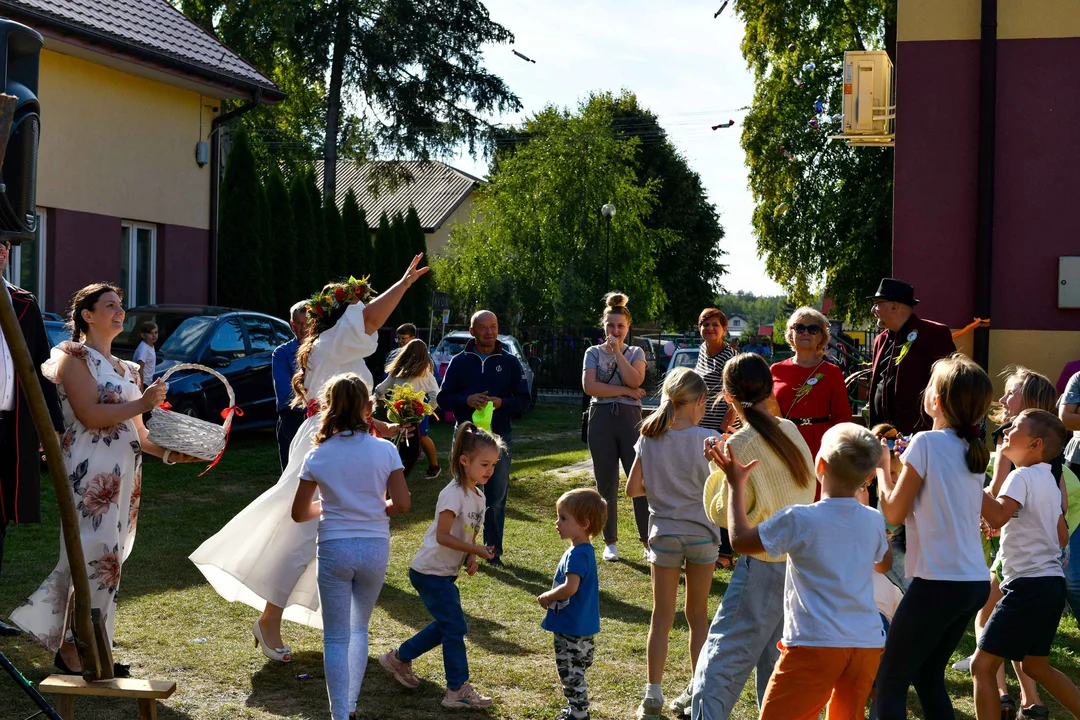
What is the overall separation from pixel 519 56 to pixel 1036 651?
31.5 meters

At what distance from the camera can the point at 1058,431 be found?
4.74 m

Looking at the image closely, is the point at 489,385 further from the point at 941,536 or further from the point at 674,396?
the point at 941,536

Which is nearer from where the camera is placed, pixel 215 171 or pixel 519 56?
pixel 215 171

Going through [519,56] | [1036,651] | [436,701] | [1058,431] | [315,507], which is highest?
[519,56]

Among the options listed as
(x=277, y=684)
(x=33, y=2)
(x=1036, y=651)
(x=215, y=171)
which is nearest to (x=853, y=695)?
(x=1036, y=651)

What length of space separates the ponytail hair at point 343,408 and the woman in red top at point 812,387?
8.65 ft

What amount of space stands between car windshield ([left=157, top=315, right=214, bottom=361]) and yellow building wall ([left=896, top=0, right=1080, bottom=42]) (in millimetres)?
9656

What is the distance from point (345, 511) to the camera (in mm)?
4816

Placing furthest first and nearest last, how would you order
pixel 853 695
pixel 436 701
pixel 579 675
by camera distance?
pixel 436 701 → pixel 579 675 → pixel 853 695

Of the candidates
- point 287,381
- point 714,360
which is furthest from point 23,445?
point 714,360

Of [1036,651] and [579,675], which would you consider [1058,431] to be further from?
[579,675]

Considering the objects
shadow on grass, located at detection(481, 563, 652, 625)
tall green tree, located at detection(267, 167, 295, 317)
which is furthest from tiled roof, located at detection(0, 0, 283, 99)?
shadow on grass, located at detection(481, 563, 652, 625)

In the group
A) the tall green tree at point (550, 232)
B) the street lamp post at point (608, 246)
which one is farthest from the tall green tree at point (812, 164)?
the tall green tree at point (550, 232)

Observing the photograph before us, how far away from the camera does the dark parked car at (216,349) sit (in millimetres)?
→ 14680
